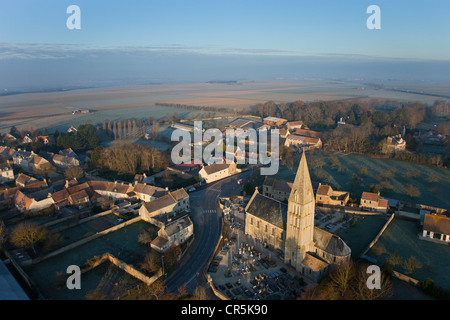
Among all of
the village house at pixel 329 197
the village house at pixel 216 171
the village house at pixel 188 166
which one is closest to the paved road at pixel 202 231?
the village house at pixel 216 171

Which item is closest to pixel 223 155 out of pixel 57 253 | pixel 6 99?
pixel 57 253

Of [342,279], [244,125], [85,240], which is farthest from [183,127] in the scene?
[342,279]

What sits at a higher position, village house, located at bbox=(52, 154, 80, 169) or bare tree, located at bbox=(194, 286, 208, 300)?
village house, located at bbox=(52, 154, 80, 169)

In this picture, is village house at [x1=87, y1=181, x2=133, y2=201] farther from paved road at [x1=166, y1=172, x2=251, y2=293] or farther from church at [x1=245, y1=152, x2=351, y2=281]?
church at [x1=245, y1=152, x2=351, y2=281]

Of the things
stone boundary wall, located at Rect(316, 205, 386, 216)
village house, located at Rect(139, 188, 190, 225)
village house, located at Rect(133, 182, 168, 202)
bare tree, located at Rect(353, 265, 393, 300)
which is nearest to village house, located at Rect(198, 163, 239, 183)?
village house, located at Rect(133, 182, 168, 202)

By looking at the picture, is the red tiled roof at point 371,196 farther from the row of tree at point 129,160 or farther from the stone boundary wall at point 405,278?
the row of tree at point 129,160

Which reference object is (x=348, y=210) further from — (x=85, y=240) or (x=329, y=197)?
(x=85, y=240)

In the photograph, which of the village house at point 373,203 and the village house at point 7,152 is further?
the village house at point 7,152
